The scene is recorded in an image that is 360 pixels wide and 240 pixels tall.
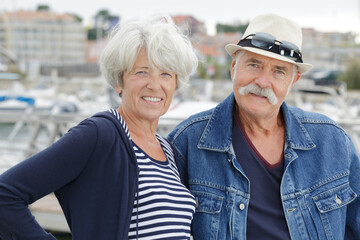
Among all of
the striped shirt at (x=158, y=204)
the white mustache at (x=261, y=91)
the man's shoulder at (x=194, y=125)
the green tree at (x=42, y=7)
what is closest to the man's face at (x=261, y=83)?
the white mustache at (x=261, y=91)

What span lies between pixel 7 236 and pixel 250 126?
1.33m

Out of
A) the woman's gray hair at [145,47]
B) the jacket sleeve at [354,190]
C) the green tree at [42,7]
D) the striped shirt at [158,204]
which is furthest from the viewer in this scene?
the green tree at [42,7]

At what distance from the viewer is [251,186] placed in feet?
7.13

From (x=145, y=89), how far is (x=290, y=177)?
2.90 feet

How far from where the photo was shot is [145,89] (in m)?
1.97

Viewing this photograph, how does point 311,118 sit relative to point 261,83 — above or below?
below

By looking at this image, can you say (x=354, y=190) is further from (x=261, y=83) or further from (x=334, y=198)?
(x=261, y=83)

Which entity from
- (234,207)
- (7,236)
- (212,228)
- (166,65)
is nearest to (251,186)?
(234,207)

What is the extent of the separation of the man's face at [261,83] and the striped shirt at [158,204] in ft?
1.99

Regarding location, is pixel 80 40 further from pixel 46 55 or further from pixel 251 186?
pixel 251 186

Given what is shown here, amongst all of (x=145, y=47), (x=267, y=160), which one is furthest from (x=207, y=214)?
(x=145, y=47)

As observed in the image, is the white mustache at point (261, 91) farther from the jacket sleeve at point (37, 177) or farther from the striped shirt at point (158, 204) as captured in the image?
the jacket sleeve at point (37, 177)

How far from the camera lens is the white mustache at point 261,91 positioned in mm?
2188

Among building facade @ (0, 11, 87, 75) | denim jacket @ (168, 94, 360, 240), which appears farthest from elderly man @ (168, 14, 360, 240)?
building facade @ (0, 11, 87, 75)
